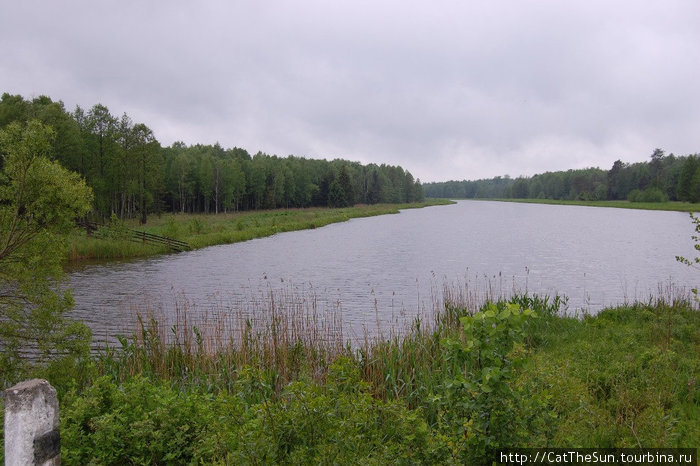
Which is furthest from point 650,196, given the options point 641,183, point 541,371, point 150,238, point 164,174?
point 541,371

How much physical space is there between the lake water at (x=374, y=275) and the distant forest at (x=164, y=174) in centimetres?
775

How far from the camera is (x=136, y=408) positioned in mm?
5094

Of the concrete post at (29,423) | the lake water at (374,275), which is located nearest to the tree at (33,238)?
the lake water at (374,275)

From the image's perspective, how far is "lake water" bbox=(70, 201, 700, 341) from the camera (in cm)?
1520

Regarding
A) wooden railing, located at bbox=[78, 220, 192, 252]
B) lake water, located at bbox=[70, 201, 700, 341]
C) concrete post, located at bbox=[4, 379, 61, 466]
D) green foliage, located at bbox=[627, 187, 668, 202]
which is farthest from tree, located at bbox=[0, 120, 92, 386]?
green foliage, located at bbox=[627, 187, 668, 202]

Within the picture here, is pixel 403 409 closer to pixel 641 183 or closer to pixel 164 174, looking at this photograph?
pixel 164 174

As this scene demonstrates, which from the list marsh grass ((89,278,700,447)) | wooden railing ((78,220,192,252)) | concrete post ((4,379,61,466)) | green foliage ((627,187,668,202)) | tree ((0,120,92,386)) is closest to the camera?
concrete post ((4,379,61,466))

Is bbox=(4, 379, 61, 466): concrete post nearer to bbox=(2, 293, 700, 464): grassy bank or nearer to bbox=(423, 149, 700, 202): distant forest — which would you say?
bbox=(2, 293, 700, 464): grassy bank

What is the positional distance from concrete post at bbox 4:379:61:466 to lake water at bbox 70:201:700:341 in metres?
6.18

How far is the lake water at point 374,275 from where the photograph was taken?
1520 centimetres

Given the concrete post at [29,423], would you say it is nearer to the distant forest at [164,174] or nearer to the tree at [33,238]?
the tree at [33,238]

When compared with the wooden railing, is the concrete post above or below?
above

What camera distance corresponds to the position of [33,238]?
24.0ft

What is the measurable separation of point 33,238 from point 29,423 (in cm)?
569
